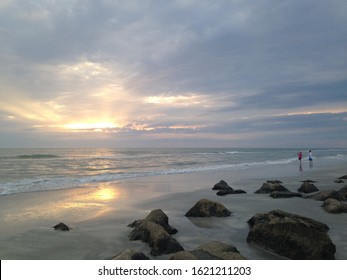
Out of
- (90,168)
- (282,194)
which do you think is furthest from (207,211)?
(90,168)

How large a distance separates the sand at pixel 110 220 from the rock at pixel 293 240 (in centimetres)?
23

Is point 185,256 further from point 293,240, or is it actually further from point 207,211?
point 207,211

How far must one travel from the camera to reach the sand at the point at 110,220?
7074 mm

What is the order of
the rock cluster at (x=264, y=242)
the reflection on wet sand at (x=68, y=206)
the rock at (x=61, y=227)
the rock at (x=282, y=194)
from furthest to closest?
the rock at (x=282, y=194) → the reflection on wet sand at (x=68, y=206) → the rock at (x=61, y=227) → the rock cluster at (x=264, y=242)

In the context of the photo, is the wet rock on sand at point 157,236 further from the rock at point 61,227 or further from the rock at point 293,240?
the rock at point 61,227

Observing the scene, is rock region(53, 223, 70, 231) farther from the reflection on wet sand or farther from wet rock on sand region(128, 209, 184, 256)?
wet rock on sand region(128, 209, 184, 256)

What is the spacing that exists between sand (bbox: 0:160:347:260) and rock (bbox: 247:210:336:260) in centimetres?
23

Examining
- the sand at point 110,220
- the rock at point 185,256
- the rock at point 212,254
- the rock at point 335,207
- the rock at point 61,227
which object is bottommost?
the sand at point 110,220

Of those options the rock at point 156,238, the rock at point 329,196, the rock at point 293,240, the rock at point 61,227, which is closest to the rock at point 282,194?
the rock at point 329,196

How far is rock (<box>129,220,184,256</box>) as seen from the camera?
6.50m

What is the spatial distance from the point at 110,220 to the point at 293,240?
5888 mm

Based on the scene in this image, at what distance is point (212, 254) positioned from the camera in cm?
557

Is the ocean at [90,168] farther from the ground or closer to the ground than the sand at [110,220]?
farther from the ground
